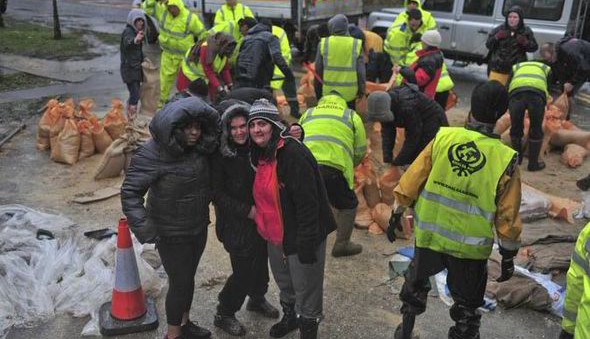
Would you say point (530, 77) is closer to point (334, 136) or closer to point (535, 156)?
point (535, 156)

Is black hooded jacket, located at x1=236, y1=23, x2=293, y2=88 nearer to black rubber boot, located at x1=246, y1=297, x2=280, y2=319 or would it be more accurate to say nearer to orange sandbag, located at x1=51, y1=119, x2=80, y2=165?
orange sandbag, located at x1=51, y1=119, x2=80, y2=165

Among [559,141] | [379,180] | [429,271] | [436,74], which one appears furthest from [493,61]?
[429,271]

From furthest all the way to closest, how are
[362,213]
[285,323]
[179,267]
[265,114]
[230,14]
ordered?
1. [230,14]
2. [362,213]
3. [285,323]
4. [179,267]
5. [265,114]

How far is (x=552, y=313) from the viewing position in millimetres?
3734

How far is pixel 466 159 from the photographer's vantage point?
2.84 m

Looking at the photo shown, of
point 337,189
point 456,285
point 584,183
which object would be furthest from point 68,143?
point 584,183

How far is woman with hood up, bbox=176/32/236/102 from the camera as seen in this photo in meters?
5.97

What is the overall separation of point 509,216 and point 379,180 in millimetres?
2216

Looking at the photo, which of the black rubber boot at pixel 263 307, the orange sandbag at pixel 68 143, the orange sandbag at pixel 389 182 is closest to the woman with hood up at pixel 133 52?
the orange sandbag at pixel 68 143

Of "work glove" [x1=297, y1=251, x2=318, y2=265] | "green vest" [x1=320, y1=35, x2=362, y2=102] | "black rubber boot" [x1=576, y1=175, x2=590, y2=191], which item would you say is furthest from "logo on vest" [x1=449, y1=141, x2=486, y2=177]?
"black rubber boot" [x1=576, y1=175, x2=590, y2=191]

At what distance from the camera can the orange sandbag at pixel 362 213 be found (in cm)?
490

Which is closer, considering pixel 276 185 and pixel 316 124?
pixel 276 185

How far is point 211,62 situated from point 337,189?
2.76 metres

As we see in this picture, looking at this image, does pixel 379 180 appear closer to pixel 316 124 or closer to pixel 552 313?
pixel 316 124
